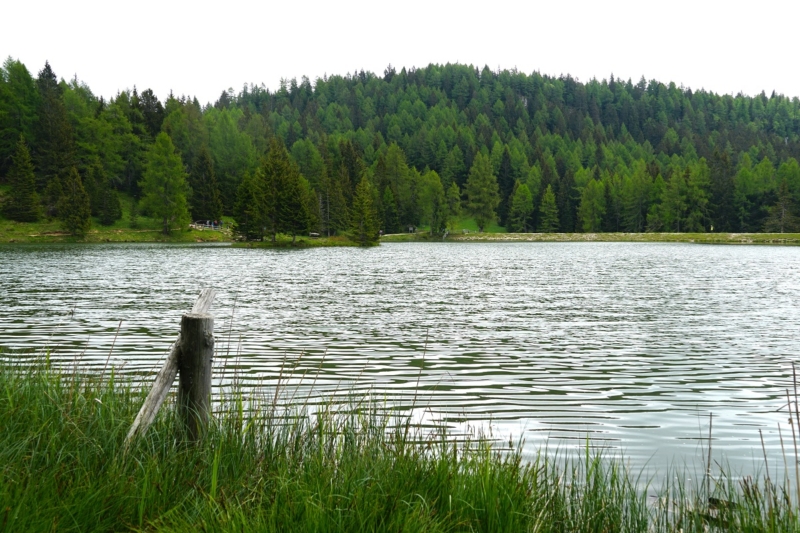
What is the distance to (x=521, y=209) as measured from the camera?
14525cm

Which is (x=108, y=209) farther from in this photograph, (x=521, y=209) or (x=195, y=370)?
(x=195, y=370)

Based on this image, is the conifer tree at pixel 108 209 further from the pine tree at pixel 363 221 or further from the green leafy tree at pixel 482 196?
the green leafy tree at pixel 482 196

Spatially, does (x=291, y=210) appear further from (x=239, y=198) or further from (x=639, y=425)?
(x=639, y=425)

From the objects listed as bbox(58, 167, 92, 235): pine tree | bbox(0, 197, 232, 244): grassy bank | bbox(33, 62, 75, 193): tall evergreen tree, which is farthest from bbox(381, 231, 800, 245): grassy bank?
bbox(58, 167, 92, 235): pine tree

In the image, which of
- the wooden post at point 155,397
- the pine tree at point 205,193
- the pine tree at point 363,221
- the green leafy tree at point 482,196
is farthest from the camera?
the green leafy tree at point 482,196

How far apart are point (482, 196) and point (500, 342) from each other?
12974 centimetres

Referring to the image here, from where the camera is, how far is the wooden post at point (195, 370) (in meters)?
5.95

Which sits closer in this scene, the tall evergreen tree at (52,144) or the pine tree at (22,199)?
the pine tree at (22,199)

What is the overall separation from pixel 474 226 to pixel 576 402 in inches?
5641

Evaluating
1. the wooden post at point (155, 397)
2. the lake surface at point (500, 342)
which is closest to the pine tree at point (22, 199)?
the lake surface at point (500, 342)

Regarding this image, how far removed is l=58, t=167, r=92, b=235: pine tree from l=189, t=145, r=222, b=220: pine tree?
22.6 metres

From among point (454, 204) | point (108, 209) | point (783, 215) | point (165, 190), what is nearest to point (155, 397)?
point (165, 190)

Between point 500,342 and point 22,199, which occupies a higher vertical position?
point 22,199

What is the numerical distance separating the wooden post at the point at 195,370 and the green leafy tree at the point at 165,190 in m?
92.5
